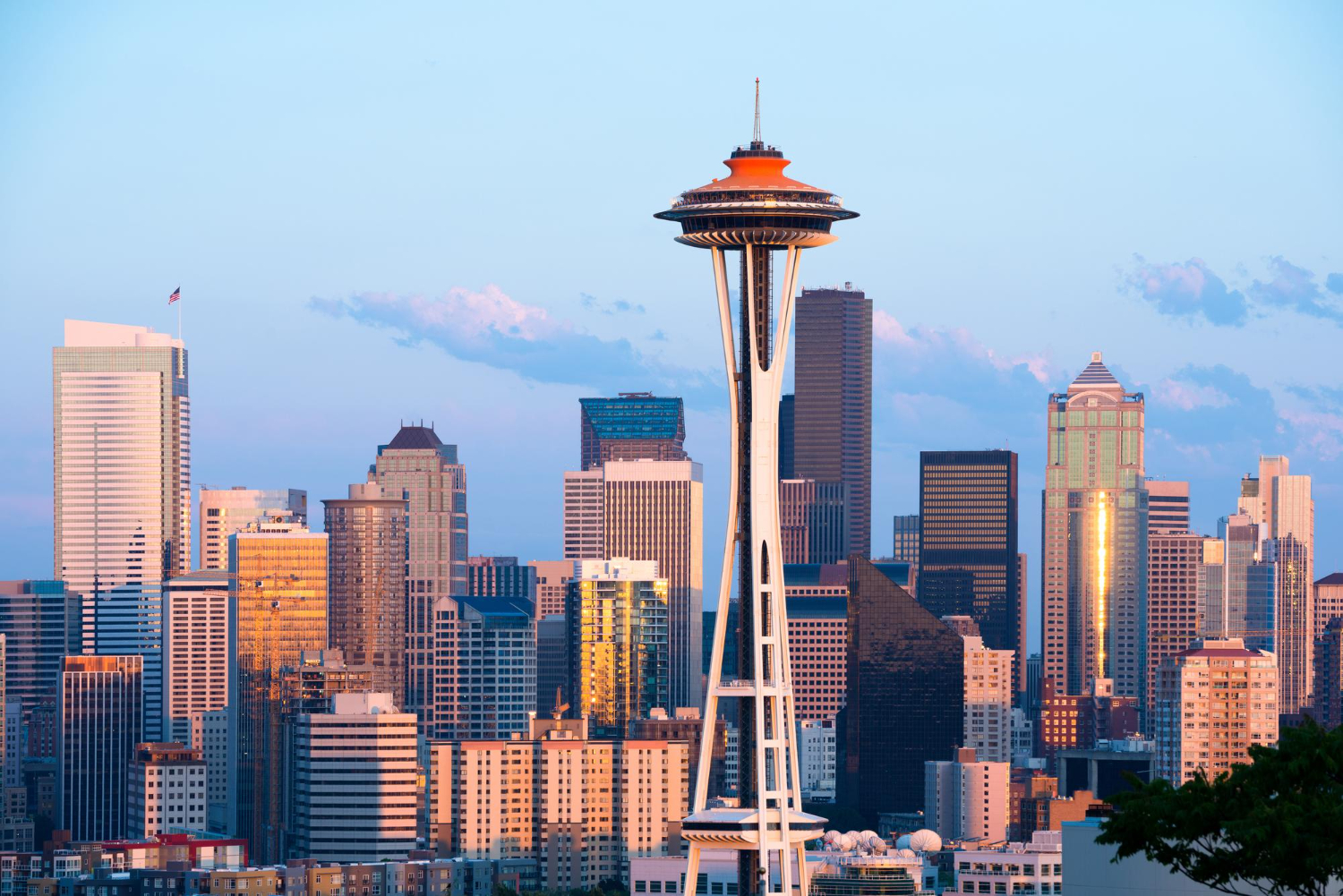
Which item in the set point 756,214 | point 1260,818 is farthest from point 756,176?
point 1260,818

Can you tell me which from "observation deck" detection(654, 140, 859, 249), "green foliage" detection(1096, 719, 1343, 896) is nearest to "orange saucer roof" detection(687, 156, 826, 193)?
"observation deck" detection(654, 140, 859, 249)

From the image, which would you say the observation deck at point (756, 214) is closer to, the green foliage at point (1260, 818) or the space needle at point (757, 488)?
the space needle at point (757, 488)

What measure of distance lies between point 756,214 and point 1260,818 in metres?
78.7

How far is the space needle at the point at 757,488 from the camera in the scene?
127 meters

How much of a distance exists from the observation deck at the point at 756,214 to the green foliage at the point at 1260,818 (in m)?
73.2

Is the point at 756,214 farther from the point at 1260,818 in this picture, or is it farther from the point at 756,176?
the point at 1260,818

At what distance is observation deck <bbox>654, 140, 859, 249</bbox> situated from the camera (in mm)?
129000

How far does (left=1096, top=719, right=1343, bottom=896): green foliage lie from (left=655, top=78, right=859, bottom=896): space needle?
69.3 meters

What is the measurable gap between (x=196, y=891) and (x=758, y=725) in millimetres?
79520

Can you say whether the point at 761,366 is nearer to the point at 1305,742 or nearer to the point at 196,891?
the point at 1305,742

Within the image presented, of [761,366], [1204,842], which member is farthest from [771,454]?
[1204,842]

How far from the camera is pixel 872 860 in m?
196

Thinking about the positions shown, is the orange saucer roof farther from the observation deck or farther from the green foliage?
the green foliage

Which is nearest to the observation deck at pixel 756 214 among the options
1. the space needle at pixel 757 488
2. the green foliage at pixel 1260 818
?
the space needle at pixel 757 488
